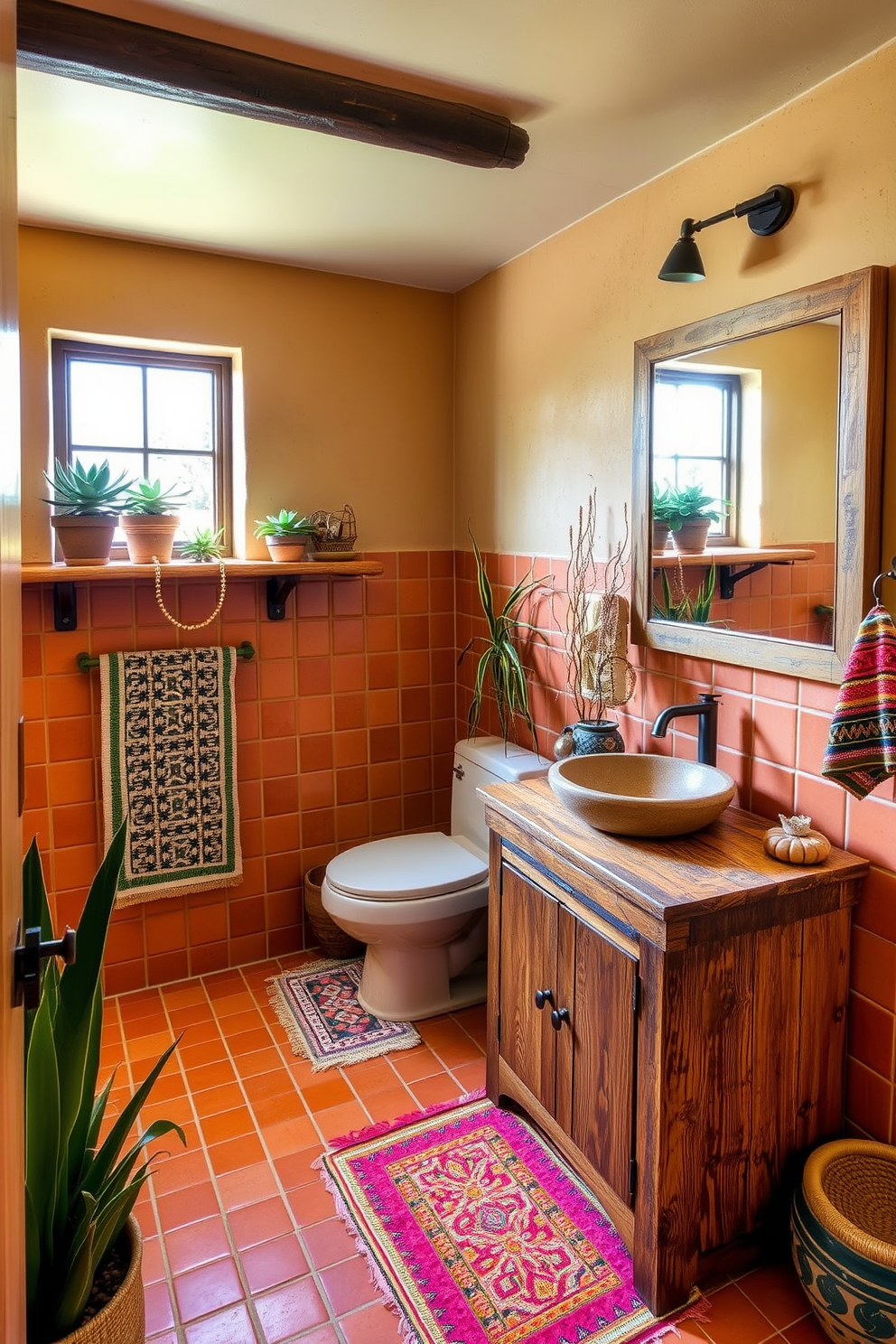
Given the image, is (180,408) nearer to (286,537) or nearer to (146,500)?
(146,500)

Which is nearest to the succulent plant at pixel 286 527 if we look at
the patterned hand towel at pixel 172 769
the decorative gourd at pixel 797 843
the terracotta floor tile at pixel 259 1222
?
the patterned hand towel at pixel 172 769

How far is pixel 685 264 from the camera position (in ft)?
5.67

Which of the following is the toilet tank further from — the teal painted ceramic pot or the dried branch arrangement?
the teal painted ceramic pot

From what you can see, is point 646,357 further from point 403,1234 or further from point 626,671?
point 403,1234

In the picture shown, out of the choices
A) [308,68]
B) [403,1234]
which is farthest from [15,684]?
[403,1234]

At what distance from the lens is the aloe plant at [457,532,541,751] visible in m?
2.55

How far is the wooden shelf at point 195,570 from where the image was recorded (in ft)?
7.32

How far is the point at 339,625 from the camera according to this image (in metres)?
2.85

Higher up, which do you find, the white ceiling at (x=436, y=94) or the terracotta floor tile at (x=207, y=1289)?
the white ceiling at (x=436, y=94)

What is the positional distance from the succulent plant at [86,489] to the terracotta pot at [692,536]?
4.80ft

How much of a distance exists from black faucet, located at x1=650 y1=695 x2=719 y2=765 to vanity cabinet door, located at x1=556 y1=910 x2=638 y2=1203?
45cm

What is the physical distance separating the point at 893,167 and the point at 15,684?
1584mm

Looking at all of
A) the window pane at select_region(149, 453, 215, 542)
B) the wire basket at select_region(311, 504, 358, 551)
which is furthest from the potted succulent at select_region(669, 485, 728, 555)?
the window pane at select_region(149, 453, 215, 542)

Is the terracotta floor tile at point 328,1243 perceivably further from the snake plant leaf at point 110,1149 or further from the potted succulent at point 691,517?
the potted succulent at point 691,517
